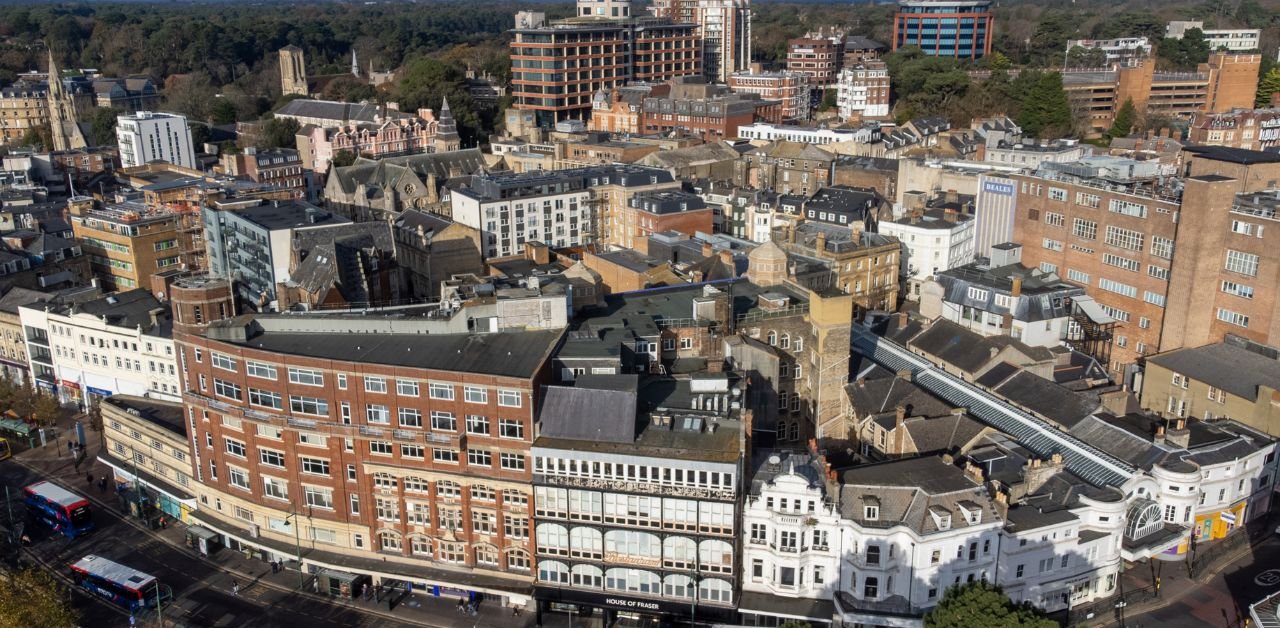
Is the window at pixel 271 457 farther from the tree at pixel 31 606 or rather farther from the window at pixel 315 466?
the tree at pixel 31 606

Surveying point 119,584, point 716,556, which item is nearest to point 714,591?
point 716,556

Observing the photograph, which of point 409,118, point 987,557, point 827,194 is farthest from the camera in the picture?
point 409,118

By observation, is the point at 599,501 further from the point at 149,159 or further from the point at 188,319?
the point at 149,159

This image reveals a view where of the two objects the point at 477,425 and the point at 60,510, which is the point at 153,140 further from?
the point at 477,425

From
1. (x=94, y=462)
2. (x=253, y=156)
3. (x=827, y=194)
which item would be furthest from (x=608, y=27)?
(x=94, y=462)

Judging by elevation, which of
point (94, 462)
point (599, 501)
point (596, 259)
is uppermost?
point (596, 259)

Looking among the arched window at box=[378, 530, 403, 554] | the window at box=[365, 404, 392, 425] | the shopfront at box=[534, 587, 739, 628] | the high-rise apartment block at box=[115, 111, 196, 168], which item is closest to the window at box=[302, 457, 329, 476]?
the window at box=[365, 404, 392, 425]
